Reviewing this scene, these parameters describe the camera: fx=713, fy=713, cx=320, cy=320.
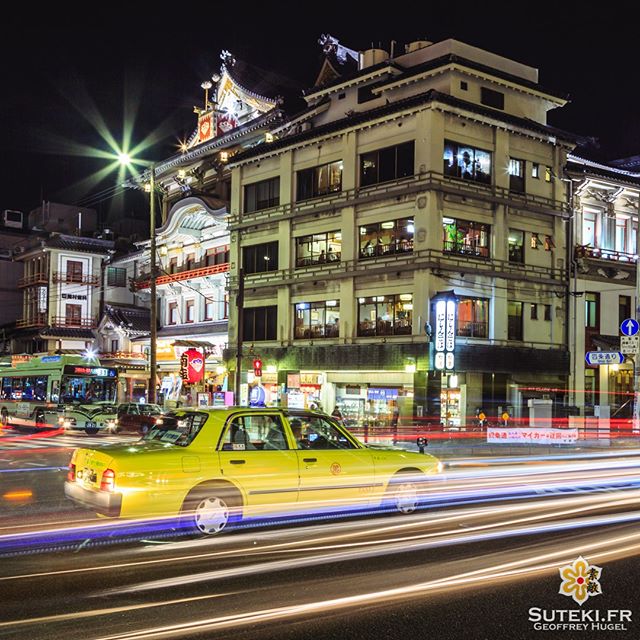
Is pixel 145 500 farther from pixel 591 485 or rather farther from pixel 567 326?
pixel 567 326

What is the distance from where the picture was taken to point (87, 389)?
3189 centimetres

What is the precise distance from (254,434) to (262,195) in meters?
33.2

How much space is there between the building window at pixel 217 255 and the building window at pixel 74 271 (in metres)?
17.7

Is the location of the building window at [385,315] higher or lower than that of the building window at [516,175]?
lower

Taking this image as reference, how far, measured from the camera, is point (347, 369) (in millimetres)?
35844

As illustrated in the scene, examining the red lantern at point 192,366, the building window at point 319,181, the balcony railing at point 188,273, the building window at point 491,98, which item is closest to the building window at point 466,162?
the building window at point 491,98

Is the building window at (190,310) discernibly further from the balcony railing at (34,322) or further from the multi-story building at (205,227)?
the balcony railing at (34,322)

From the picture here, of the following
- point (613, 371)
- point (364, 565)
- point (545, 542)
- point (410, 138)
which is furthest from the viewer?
point (613, 371)

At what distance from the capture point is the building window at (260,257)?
41.0 m

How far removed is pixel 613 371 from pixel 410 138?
17800 mm

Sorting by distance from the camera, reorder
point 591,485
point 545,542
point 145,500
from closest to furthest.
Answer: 1. point 145,500
2. point 545,542
3. point 591,485

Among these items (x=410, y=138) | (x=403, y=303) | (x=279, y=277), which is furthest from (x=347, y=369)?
Result: (x=410, y=138)

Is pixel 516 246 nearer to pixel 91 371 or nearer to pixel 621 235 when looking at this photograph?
pixel 621 235

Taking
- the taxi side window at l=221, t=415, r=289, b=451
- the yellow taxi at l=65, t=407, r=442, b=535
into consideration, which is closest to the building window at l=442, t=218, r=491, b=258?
the yellow taxi at l=65, t=407, r=442, b=535
